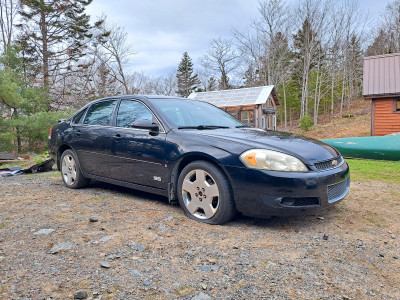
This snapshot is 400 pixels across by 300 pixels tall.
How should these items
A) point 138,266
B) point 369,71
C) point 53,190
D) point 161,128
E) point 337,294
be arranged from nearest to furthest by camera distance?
point 337,294, point 138,266, point 161,128, point 53,190, point 369,71

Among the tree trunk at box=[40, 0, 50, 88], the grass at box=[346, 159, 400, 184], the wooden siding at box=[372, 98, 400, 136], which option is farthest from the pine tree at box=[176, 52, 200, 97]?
the grass at box=[346, 159, 400, 184]

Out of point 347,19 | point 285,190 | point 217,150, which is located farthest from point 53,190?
point 347,19

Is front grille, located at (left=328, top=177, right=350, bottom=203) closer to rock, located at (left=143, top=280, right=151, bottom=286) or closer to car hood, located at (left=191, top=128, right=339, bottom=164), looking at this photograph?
car hood, located at (left=191, top=128, right=339, bottom=164)

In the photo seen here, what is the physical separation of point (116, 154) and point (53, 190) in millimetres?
1569

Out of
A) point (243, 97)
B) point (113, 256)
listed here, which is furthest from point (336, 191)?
point (243, 97)

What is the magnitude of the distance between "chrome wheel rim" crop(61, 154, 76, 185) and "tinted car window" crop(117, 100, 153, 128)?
4.20 feet

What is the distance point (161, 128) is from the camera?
3615 mm

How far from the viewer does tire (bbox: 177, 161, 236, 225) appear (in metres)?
2.97

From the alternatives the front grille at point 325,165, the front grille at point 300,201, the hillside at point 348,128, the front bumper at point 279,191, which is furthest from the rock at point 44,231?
the hillside at point 348,128

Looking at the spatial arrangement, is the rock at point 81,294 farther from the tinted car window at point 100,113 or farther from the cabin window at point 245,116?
the cabin window at point 245,116

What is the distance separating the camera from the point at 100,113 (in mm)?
4559

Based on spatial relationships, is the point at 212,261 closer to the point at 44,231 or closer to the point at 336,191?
the point at 336,191

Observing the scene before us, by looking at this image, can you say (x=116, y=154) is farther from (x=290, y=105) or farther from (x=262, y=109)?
(x=290, y=105)

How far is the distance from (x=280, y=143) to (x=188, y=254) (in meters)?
1.54
